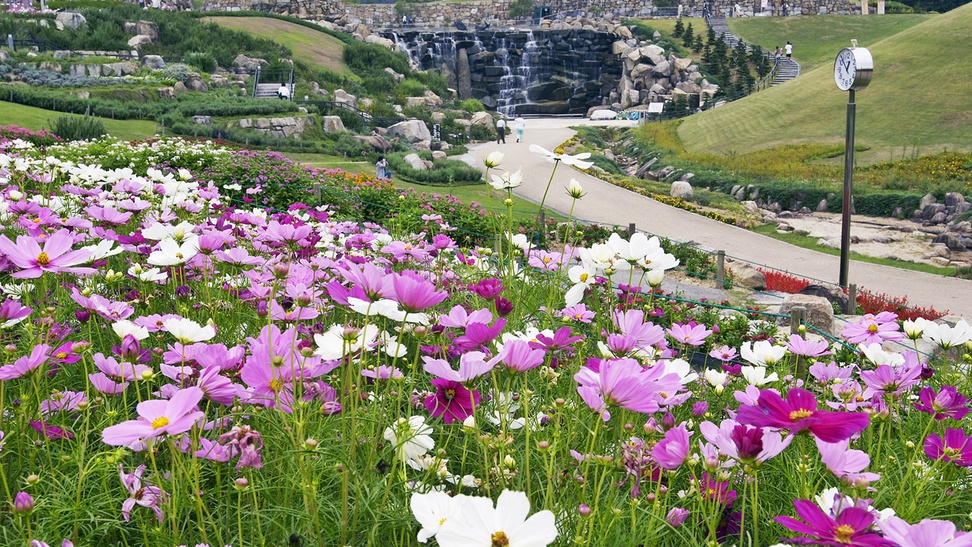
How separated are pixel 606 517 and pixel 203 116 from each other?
21.9 metres

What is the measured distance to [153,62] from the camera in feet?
90.1

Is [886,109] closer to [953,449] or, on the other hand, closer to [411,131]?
[411,131]

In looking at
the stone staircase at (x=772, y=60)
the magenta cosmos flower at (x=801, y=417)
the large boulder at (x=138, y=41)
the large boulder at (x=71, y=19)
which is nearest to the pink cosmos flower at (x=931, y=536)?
the magenta cosmos flower at (x=801, y=417)

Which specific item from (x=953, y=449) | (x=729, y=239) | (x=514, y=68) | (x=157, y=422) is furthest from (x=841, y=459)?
(x=514, y=68)

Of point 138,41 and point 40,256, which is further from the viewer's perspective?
point 138,41

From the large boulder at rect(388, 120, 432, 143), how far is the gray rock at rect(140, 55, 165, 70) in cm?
908

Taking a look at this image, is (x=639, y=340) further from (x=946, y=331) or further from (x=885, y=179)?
(x=885, y=179)

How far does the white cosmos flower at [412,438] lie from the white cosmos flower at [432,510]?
257mm

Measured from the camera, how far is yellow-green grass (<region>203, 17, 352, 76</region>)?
113ft

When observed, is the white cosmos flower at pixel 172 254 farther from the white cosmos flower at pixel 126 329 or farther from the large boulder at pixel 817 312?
the large boulder at pixel 817 312

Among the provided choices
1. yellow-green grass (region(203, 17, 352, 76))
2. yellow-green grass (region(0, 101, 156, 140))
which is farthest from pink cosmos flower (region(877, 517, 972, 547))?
yellow-green grass (region(203, 17, 352, 76))

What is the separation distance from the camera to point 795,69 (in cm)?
4094

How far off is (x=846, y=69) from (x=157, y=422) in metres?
10.1

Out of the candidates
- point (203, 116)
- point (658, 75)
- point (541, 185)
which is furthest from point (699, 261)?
point (658, 75)
